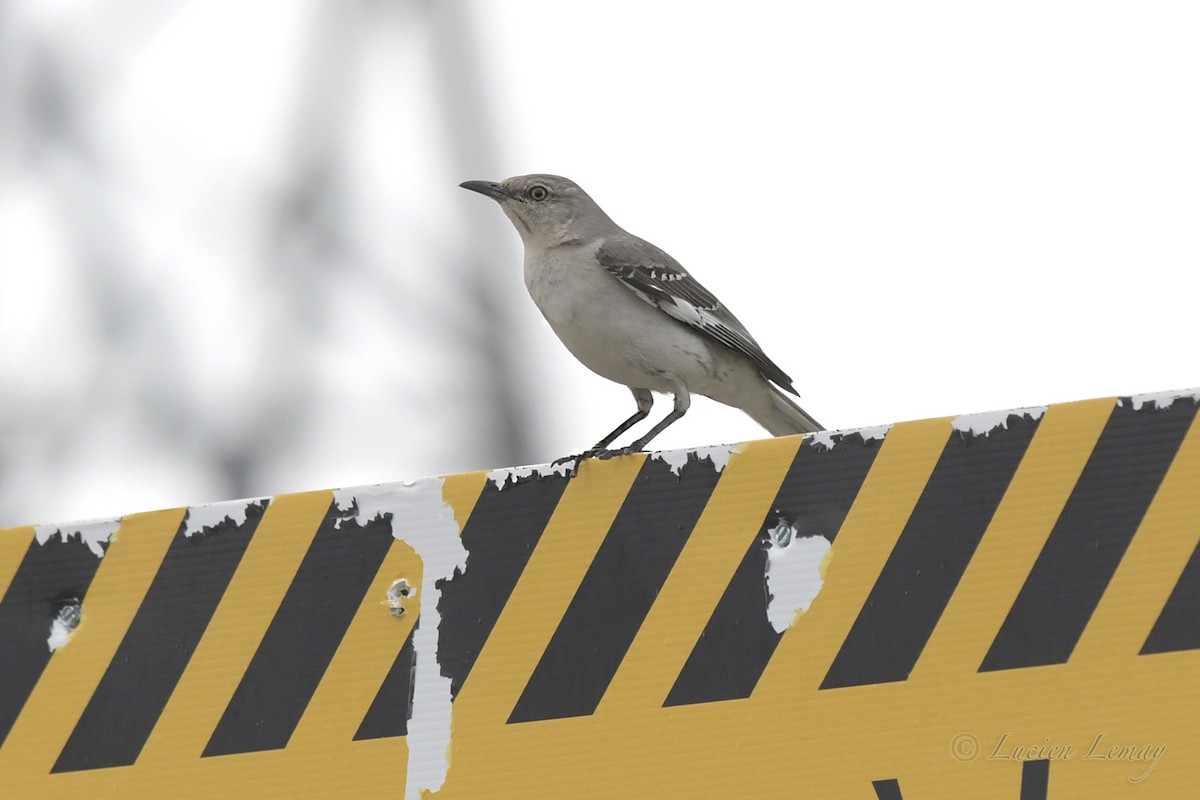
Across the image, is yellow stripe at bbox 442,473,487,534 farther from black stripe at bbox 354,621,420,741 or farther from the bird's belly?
the bird's belly

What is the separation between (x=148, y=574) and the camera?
8.48 feet

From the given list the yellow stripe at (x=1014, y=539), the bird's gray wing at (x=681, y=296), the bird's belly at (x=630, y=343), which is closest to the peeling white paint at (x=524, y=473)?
the yellow stripe at (x=1014, y=539)

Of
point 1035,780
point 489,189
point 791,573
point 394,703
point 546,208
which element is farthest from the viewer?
point 489,189

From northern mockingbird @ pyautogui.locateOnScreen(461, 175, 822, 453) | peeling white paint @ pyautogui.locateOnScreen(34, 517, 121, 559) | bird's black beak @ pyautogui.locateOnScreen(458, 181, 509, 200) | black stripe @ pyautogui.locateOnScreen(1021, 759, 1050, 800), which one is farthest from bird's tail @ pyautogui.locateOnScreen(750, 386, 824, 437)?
black stripe @ pyautogui.locateOnScreen(1021, 759, 1050, 800)

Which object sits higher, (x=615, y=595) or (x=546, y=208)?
(x=546, y=208)

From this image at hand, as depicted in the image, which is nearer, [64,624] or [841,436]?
[841,436]

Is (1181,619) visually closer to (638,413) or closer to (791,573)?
(791,573)

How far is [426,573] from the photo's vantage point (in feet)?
8.21

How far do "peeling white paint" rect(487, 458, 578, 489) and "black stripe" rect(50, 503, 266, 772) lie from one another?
42 cm

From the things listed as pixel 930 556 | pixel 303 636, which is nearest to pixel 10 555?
pixel 303 636

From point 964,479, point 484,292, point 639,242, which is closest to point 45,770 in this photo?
point 964,479

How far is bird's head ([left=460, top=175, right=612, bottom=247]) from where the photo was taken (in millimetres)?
5473

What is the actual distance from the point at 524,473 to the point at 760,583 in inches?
17.5

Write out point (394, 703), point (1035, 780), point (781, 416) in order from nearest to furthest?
point (1035, 780), point (394, 703), point (781, 416)
